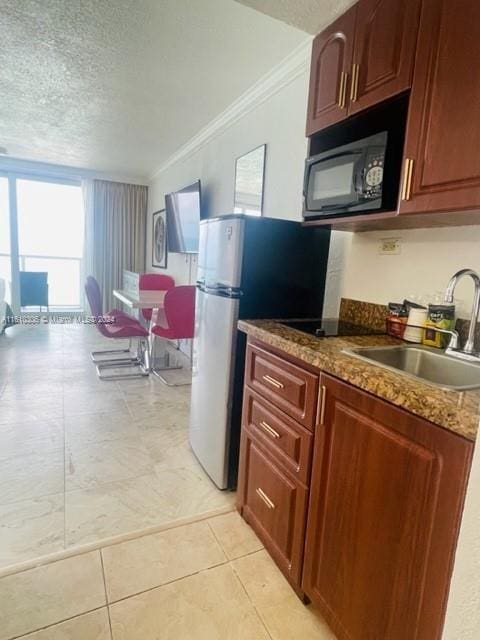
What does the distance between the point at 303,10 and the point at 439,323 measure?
4.07ft

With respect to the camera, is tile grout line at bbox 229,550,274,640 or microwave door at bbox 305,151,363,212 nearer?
tile grout line at bbox 229,550,274,640

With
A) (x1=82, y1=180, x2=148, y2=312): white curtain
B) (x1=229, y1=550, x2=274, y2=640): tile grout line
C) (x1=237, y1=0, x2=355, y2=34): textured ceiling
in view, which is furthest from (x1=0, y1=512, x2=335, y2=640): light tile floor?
(x1=82, y1=180, x2=148, y2=312): white curtain

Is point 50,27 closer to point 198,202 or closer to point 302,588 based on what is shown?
point 198,202

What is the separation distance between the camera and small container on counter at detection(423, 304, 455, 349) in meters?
1.27

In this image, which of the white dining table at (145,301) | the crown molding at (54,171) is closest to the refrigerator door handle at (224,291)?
the white dining table at (145,301)

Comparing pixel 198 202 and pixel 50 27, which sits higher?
pixel 50 27

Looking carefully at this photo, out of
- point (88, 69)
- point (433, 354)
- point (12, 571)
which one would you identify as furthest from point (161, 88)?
point (12, 571)

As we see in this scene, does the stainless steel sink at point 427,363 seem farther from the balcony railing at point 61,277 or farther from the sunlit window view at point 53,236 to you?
the balcony railing at point 61,277

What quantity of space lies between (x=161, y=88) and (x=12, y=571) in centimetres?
293

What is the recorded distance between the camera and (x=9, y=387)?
118 inches

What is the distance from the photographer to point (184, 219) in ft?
12.7

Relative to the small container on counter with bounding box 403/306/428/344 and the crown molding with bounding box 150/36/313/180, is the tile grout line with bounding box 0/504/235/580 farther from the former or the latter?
the crown molding with bounding box 150/36/313/180

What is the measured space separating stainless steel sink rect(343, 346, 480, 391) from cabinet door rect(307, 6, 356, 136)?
91cm

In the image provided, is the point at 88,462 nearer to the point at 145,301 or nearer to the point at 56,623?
the point at 56,623
